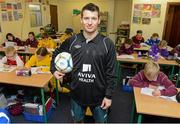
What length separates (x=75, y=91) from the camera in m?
1.51

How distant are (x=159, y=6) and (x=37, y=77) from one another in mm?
5450

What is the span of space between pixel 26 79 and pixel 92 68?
1387 mm

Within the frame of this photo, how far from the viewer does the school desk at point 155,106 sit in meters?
1.63

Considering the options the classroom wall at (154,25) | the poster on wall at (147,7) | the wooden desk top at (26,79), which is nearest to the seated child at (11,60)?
the wooden desk top at (26,79)

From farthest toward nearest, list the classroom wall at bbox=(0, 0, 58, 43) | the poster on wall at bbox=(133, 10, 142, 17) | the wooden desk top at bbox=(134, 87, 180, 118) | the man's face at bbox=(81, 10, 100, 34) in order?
the poster on wall at bbox=(133, 10, 142, 17), the classroom wall at bbox=(0, 0, 58, 43), the wooden desk top at bbox=(134, 87, 180, 118), the man's face at bbox=(81, 10, 100, 34)

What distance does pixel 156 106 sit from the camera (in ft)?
5.71

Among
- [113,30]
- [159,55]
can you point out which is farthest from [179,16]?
[159,55]

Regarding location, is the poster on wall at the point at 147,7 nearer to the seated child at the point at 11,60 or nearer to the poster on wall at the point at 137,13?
the poster on wall at the point at 137,13

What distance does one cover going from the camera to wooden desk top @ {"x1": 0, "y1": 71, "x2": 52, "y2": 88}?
2.27 m

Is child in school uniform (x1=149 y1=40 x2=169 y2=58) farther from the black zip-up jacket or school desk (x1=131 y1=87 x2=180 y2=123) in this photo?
the black zip-up jacket

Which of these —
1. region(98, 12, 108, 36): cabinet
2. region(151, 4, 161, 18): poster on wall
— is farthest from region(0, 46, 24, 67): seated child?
region(98, 12, 108, 36): cabinet

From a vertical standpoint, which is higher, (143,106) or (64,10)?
(64,10)

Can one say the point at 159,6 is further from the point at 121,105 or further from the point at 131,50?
the point at 121,105

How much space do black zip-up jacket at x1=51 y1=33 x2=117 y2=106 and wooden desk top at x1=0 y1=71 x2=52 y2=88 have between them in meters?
0.91
